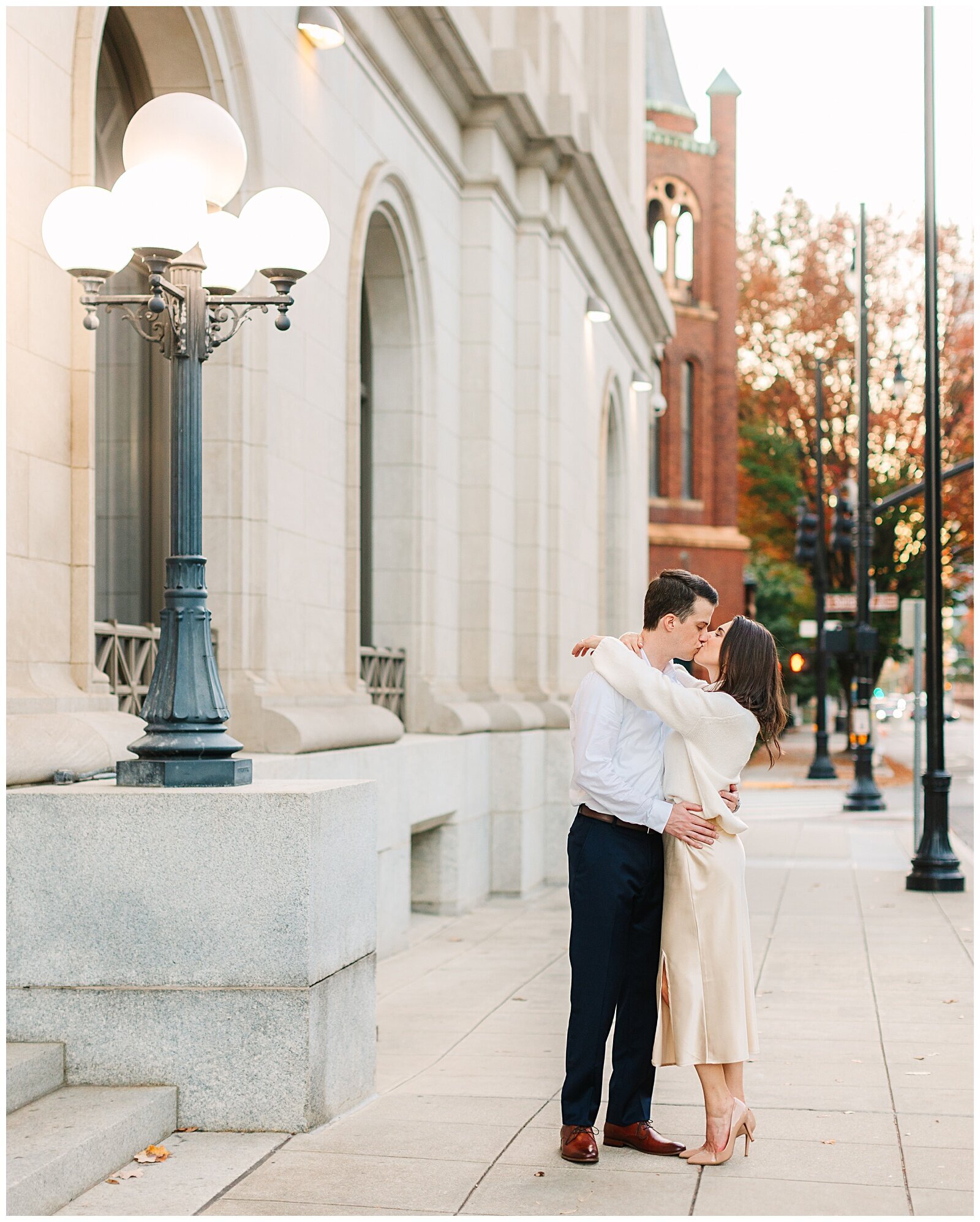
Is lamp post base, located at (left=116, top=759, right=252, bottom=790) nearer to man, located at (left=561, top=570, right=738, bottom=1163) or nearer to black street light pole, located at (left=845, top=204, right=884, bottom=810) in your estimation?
man, located at (left=561, top=570, right=738, bottom=1163)

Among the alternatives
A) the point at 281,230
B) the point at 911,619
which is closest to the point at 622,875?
the point at 281,230

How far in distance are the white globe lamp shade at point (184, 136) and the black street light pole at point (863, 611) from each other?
64.9ft

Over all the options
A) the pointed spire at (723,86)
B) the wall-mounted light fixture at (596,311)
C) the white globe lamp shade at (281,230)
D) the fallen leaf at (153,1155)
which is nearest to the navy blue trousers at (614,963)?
the fallen leaf at (153,1155)

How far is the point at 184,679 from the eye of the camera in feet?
20.5

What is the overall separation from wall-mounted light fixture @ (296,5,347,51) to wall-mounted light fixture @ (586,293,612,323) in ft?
28.5

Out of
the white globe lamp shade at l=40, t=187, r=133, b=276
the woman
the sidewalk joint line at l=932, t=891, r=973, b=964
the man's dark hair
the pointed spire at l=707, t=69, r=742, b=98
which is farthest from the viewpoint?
the pointed spire at l=707, t=69, r=742, b=98

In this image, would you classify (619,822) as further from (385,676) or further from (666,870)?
(385,676)

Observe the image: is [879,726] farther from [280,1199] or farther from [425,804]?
[280,1199]

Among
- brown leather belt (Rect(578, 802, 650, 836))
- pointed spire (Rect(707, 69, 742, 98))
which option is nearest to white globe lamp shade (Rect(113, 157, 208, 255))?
brown leather belt (Rect(578, 802, 650, 836))

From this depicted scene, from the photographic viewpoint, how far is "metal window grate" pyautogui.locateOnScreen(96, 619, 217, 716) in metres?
8.27

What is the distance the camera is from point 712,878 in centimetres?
564

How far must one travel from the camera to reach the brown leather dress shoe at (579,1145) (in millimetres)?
5609

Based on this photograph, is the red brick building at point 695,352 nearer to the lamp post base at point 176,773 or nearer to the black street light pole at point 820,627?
the black street light pole at point 820,627

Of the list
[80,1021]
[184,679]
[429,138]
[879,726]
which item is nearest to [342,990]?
[80,1021]
